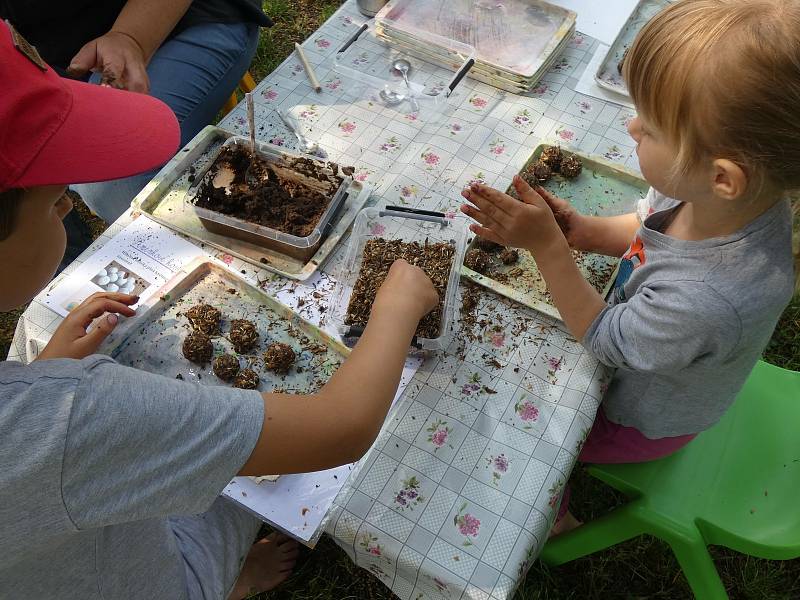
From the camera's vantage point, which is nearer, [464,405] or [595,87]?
[464,405]

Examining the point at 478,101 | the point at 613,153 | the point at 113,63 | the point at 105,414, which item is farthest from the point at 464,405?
the point at 113,63

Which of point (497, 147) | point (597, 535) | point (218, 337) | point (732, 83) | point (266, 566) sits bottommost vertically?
point (266, 566)

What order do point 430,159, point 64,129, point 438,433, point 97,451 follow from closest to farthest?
point 97,451 → point 64,129 → point 438,433 → point 430,159

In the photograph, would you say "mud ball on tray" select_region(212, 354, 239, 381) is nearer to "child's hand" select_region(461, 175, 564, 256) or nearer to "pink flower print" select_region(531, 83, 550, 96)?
"child's hand" select_region(461, 175, 564, 256)

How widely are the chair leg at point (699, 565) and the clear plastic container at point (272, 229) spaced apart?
111 cm

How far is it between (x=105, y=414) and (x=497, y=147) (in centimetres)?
128

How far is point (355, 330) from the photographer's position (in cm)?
127

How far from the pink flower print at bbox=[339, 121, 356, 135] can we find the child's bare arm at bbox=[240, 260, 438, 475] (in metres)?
0.67

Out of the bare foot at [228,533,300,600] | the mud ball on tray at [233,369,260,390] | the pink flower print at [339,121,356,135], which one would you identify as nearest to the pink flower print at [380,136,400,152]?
the pink flower print at [339,121,356,135]

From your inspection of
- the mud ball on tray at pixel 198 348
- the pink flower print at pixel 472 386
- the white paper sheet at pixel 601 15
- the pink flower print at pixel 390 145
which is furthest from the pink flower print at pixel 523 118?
the mud ball on tray at pixel 198 348

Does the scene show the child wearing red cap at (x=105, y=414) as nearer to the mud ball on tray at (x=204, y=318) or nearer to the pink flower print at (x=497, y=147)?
the mud ball on tray at (x=204, y=318)

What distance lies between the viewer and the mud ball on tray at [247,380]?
123cm

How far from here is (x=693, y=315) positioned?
1.06m

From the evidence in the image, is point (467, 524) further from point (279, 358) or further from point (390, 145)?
point (390, 145)
